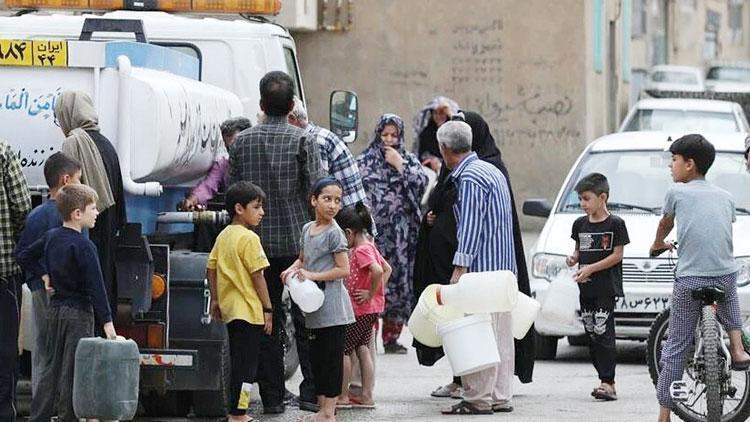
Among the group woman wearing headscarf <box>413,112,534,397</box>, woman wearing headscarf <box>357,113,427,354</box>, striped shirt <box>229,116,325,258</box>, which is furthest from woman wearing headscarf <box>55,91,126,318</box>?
woman wearing headscarf <box>357,113,427,354</box>

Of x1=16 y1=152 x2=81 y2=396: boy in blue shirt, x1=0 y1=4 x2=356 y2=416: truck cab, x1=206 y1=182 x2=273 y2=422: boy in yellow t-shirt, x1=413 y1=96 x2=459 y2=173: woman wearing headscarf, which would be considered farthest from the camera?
x1=413 y1=96 x2=459 y2=173: woman wearing headscarf

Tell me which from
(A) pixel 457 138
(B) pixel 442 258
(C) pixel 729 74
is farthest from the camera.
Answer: (C) pixel 729 74

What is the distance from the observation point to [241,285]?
31.1 feet

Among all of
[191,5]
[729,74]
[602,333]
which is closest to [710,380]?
[602,333]

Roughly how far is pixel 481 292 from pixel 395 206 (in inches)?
128

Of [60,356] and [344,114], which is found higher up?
[344,114]

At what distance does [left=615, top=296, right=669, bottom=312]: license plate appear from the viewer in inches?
499

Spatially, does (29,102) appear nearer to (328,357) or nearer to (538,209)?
(328,357)

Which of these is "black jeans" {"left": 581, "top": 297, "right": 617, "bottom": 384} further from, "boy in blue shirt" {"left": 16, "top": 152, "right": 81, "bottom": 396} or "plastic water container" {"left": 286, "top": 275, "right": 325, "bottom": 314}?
"boy in blue shirt" {"left": 16, "top": 152, "right": 81, "bottom": 396}

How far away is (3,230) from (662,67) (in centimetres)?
3618

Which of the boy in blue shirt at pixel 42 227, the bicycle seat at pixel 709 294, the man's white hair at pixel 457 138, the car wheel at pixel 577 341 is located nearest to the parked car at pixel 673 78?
the car wheel at pixel 577 341

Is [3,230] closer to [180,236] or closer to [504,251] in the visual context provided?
[180,236]

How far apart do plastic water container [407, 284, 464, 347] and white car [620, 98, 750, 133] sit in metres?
15.4

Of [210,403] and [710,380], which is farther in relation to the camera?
[210,403]
